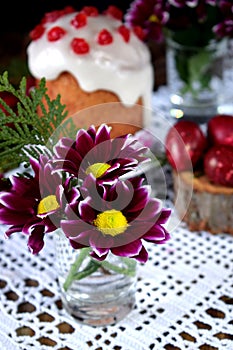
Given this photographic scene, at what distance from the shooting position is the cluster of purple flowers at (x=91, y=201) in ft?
2.39

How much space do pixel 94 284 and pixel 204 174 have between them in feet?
0.95

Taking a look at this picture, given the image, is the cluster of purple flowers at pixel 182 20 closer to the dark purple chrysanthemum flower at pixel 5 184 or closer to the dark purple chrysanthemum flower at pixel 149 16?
the dark purple chrysanthemum flower at pixel 149 16

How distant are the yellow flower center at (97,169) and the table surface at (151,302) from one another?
9.7 inches

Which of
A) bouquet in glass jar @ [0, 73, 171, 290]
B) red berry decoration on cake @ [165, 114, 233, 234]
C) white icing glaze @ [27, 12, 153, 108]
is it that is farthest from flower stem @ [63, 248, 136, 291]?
white icing glaze @ [27, 12, 153, 108]

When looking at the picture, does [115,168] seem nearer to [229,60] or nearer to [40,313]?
[40,313]

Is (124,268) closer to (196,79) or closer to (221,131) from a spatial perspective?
(221,131)

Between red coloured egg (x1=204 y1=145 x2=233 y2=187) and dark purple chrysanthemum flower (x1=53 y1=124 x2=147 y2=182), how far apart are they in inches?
10.7

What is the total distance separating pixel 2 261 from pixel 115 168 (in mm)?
379

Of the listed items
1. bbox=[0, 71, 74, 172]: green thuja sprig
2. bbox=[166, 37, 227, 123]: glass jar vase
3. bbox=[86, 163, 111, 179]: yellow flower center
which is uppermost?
bbox=[0, 71, 74, 172]: green thuja sprig

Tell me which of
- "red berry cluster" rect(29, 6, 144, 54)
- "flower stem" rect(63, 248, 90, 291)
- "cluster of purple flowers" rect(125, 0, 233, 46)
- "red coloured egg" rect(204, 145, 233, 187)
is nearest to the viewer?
"flower stem" rect(63, 248, 90, 291)

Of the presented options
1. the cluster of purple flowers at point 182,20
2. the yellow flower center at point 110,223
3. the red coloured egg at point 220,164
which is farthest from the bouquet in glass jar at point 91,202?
the cluster of purple flowers at point 182,20

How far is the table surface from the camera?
2.84 feet

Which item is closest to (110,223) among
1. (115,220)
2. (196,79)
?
(115,220)

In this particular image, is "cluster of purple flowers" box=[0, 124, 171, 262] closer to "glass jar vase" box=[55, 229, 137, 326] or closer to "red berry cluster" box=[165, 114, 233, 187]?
"glass jar vase" box=[55, 229, 137, 326]
